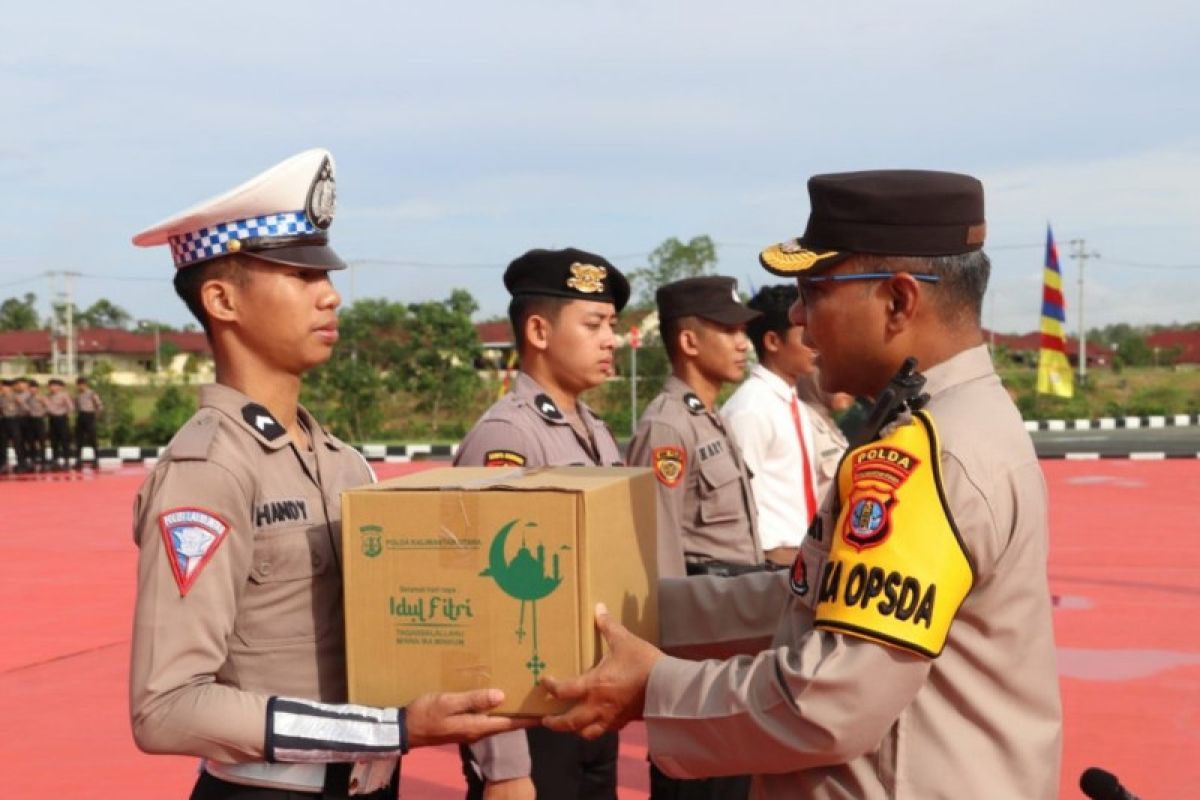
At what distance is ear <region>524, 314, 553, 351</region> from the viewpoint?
3.61m

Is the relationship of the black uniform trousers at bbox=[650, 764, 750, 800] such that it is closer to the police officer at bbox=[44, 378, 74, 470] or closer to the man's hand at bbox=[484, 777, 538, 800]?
the man's hand at bbox=[484, 777, 538, 800]

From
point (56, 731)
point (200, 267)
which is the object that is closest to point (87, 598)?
point (56, 731)

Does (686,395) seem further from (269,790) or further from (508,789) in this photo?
(269,790)

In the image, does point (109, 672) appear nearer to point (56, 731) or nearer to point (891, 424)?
point (56, 731)

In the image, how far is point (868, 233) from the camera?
184 centimetres

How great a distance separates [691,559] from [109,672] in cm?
315

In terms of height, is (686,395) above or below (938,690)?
above

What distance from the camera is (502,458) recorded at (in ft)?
10.5

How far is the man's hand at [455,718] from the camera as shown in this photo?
1840 mm

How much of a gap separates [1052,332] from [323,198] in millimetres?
17907

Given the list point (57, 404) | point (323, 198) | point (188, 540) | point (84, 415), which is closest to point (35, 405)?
point (57, 404)

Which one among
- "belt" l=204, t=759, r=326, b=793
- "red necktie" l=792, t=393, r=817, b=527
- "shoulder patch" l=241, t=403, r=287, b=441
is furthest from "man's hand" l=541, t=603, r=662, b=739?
"red necktie" l=792, t=393, r=817, b=527

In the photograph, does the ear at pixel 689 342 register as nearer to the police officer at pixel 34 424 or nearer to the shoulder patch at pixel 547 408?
the shoulder patch at pixel 547 408

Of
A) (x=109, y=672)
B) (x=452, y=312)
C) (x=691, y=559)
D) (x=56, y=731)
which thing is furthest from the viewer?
(x=452, y=312)
